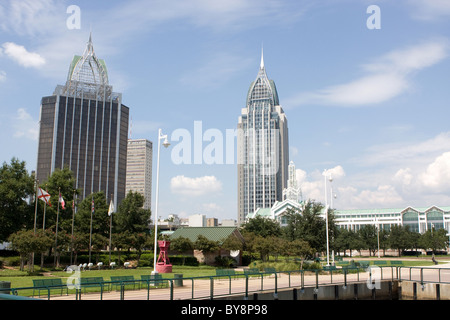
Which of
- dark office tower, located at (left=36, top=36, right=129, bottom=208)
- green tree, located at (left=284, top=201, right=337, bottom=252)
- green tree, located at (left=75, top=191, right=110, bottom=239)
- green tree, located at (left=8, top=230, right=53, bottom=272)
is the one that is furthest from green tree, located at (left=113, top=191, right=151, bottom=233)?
dark office tower, located at (left=36, top=36, right=129, bottom=208)

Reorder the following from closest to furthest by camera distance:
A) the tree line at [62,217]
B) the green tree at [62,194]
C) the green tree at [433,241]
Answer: the tree line at [62,217] < the green tree at [62,194] < the green tree at [433,241]

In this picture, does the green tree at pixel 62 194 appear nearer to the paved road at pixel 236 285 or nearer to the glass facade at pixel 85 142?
the paved road at pixel 236 285

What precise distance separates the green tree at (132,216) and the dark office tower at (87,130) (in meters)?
110

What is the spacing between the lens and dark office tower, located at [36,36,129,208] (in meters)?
169

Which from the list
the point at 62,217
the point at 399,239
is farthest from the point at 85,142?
the point at 399,239

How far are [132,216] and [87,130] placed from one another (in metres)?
120

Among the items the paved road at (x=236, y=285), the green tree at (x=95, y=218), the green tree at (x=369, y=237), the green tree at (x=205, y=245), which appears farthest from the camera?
the green tree at (x=369, y=237)

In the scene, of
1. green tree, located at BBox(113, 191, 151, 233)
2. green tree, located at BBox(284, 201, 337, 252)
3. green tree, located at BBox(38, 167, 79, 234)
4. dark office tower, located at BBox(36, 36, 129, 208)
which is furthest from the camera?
dark office tower, located at BBox(36, 36, 129, 208)

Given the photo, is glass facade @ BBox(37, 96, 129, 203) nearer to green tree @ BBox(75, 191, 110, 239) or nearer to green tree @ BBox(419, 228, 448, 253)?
green tree @ BBox(75, 191, 110, 239)

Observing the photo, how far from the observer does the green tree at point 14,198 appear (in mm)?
54938

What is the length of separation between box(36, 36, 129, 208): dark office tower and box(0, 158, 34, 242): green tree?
11219 cm

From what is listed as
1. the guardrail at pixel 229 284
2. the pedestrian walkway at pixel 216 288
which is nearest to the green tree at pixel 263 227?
the guardrail at pixel 229 284

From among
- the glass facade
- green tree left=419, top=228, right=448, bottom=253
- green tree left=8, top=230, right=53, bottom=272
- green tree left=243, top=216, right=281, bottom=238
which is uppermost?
the glass facade
